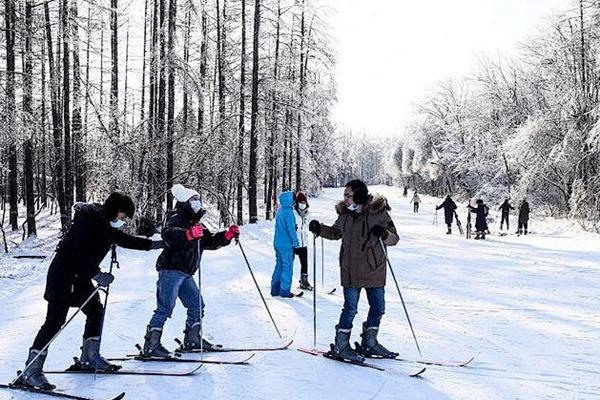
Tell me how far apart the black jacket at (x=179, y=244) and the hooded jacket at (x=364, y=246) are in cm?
156

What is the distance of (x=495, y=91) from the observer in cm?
4188

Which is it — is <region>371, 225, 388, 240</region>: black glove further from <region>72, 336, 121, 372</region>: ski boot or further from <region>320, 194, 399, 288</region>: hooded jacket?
<region>72, 336, 121, 372</region>: ski boot

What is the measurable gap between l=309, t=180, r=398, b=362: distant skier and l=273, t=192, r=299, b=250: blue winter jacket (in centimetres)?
346

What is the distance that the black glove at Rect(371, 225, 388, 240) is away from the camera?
19.5 ft

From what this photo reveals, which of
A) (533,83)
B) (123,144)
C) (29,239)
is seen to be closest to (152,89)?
(123,144)

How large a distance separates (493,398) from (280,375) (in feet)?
6.58

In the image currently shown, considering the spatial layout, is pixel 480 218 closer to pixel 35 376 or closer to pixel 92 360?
pixel 92 360

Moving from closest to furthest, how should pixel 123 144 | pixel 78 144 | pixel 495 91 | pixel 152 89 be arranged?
pixel 123 144 < pixel 78 144 < pixel 152 89 < pixel 495 91

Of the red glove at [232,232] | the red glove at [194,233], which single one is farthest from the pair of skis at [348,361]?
the red glove at [194,233]

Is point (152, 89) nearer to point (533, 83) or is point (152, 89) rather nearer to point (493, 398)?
point (493, 398)

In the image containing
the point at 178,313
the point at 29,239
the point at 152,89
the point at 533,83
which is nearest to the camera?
the point at 178,313

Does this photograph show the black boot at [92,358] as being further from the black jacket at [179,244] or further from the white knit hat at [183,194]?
the white knit hat at [183,194]

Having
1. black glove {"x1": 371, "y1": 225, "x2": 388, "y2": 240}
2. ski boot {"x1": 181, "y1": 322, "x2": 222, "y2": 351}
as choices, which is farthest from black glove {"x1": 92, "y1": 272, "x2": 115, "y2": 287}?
black glove {"x1": 371, "y1": 225, "x2": 388, "y2": 240}

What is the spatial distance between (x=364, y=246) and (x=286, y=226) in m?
3.78
